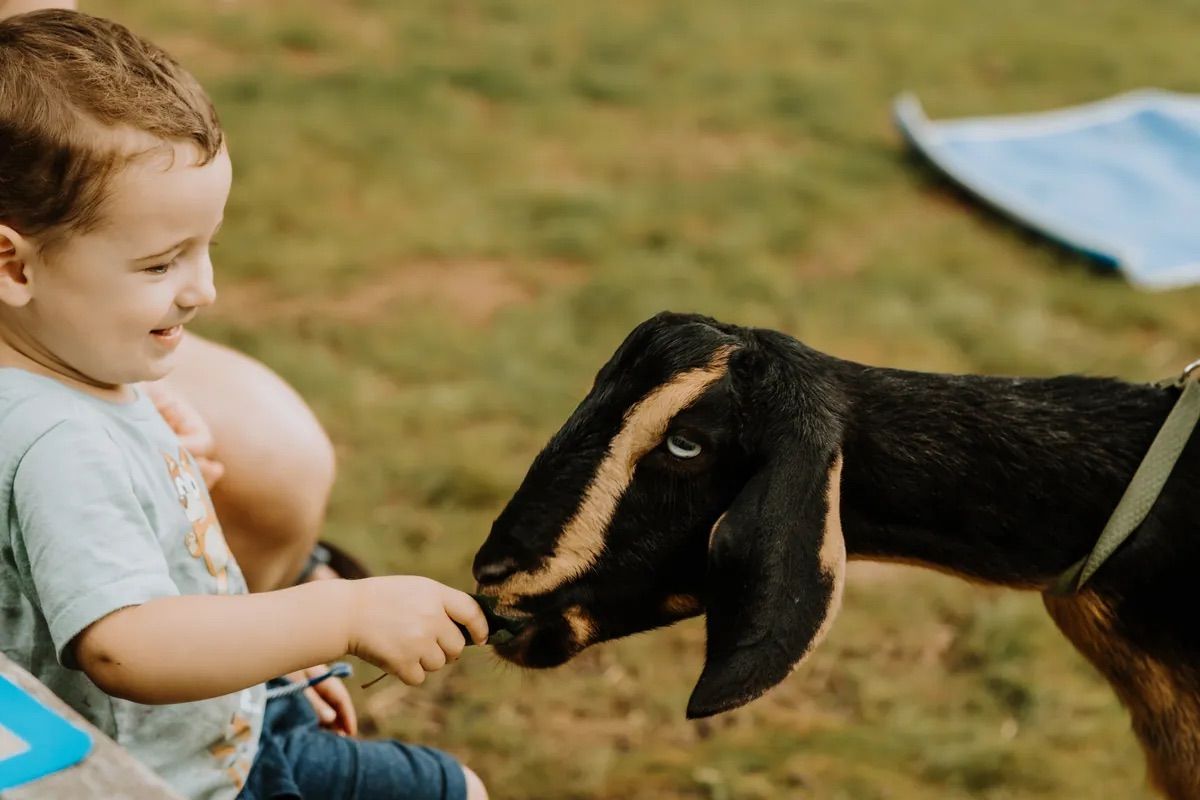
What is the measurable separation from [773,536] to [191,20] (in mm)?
7049

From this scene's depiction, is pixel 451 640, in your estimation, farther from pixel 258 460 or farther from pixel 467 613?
pixel 258 460

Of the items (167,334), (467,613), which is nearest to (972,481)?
(467,613)

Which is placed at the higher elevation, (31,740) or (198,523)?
(31,740)

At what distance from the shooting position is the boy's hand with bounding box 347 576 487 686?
1892 millimetres

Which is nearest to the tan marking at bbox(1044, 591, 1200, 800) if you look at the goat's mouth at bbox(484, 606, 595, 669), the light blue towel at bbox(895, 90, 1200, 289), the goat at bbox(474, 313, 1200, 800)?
the goat at bbox(474, 313, 1200, 800)

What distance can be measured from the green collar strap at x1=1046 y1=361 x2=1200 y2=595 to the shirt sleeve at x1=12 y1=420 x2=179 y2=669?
4.75ft

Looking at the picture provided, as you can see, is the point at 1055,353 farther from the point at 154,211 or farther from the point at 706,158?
the point at 154,211

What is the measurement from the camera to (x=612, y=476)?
7.20 ft

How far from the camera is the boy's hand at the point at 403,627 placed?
189cm

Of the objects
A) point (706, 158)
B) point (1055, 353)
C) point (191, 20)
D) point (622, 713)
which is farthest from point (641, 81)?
point (622, 713)

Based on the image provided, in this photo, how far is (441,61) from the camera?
799 cm

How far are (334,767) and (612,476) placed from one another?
713mm

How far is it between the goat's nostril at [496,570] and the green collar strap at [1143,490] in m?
0.92

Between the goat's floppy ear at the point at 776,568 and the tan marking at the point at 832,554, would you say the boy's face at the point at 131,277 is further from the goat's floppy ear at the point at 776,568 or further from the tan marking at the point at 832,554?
the tan marking at the point at 832,554
